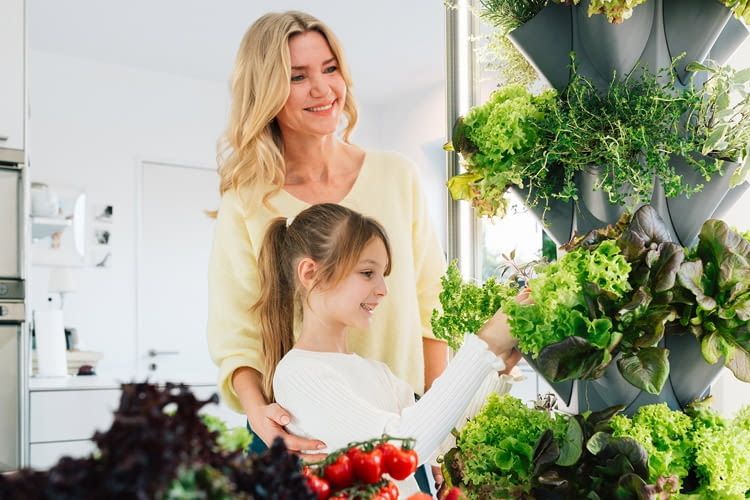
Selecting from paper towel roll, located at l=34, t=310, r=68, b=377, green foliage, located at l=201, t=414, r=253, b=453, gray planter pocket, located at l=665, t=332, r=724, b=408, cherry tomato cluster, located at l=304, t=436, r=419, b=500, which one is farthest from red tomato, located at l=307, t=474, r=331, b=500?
paper towel roll, located at l=34, t=310, r=68, b=377

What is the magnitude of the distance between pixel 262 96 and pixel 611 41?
778mm

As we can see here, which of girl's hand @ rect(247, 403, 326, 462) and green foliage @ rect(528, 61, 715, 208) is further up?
green foliage @ rect(528, 61, 715, 208)

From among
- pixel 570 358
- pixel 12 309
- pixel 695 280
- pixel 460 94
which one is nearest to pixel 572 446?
pixel 570 358

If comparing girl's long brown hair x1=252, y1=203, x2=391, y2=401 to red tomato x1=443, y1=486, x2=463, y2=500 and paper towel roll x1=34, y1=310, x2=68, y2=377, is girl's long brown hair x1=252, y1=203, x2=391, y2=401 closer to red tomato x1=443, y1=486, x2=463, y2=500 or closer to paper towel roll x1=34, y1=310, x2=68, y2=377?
red tomato x1=443, y1=486, x2=463, y2=500

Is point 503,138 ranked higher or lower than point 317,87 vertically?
lower

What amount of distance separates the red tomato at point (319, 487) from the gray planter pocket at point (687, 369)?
0.58 m

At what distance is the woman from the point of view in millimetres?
1736

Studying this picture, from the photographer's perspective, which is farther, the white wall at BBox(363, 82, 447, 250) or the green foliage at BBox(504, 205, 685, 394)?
the white wall at BBox(363, 82, 447, 250)

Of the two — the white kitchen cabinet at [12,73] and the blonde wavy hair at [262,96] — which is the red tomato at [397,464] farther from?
the white kitchen cabinet at [12,73]

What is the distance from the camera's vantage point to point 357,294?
5.10 ft

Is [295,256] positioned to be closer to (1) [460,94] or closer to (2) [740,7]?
(1) [460,94]

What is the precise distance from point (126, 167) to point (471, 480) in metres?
4.12

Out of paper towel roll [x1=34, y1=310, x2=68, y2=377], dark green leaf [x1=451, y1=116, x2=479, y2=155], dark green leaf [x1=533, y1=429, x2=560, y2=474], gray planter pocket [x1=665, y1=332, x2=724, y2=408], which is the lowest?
paper towel roll [x1=34, y1=310, x2=68, y2=377]

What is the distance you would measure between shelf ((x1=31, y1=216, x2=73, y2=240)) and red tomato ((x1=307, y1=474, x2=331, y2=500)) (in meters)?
4.07
